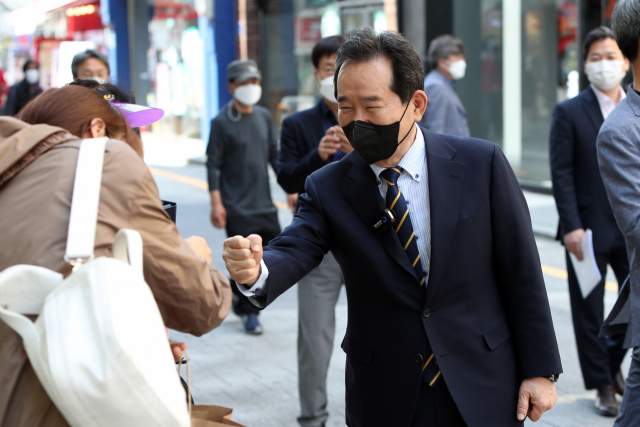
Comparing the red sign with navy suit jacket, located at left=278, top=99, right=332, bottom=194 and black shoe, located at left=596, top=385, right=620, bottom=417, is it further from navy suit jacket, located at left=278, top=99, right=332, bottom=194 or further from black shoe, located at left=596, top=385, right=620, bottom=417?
black shoe, located at left=596, top=385, right=620, bottom=417

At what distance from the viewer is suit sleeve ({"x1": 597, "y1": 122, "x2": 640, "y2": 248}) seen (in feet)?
8.93

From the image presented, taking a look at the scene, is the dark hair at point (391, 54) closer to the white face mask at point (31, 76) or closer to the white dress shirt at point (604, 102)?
the white dress shirt at point (604, 102)

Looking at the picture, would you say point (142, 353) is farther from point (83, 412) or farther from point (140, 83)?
point (140, 83)

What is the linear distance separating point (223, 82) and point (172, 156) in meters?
3.05

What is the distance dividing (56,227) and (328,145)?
2318 mm

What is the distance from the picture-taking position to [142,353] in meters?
1.53

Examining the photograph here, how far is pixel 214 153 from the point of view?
249 inches

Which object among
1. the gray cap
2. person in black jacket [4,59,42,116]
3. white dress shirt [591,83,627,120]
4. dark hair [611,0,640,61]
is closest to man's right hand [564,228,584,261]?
white dress shirt [591,83,627,120]

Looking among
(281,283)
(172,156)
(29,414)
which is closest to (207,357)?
(281,283)

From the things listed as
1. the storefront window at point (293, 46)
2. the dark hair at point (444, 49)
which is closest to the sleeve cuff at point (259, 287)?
the dark hair at point (444, 49)

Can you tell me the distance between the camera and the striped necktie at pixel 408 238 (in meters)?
2.31

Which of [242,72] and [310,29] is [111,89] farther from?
[310,29]

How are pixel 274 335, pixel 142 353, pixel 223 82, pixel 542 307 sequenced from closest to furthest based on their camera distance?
1. pixel 142 353
2. pixel 542 307
3. pixel 274 335
4. pixel 223 82

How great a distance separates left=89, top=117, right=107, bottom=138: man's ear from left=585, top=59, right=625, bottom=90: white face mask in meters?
3.41
